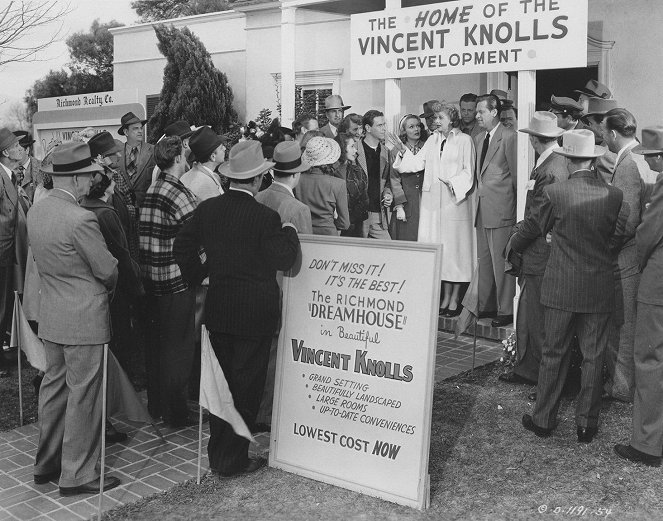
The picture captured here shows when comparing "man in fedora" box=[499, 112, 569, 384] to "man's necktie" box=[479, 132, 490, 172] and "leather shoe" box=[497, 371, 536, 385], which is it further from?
"man's necktie" box=[479, 132, 490, 172]

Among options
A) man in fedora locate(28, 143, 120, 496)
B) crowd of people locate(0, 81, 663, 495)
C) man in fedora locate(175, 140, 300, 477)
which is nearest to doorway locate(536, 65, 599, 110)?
crowd of people locate(0, 81, 663, 495)

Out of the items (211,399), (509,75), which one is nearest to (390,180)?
(509,75)

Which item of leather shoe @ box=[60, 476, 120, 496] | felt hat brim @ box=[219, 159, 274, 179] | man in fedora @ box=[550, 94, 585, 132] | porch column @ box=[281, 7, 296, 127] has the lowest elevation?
leather shoe @ box=[60, 476, 120, 496]

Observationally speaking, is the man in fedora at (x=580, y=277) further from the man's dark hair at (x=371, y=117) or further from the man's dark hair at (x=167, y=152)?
the man's dark hair at (x=371, y=117)

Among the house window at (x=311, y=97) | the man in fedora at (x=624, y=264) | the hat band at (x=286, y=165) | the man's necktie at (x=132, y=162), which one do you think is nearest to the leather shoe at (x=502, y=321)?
the man in fedora at (x=624, y=264)

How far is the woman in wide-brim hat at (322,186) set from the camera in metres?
6.72

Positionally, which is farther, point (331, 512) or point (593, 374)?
point (593, 374)

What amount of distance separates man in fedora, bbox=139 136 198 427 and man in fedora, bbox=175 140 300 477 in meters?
0.74

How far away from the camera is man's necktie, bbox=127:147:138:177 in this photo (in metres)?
8.49

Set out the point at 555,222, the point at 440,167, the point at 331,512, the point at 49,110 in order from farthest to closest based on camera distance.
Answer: the point at 49,110, the point at 440,167, the point at 555,222, the point at 331,512

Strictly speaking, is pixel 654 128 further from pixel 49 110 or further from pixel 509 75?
pixel 49 110

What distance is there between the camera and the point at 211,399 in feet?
15.1

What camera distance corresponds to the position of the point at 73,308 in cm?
452

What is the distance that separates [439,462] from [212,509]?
4.96ft
